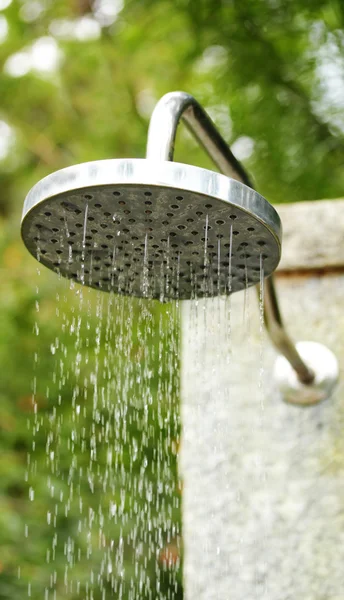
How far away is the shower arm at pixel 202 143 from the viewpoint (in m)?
0.65

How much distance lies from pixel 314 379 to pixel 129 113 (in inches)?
72.3

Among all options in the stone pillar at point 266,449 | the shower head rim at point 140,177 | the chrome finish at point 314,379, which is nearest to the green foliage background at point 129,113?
the stone pillar at point 266,449

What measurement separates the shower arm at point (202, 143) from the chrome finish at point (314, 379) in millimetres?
62

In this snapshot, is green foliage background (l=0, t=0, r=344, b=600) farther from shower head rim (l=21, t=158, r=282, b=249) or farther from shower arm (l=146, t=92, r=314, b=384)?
shower head rim (l=21, t=158, r=282, b=249)

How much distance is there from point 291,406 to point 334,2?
1.07m

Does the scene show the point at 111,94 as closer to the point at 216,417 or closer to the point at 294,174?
the point at 294,174

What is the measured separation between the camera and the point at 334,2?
164 cm

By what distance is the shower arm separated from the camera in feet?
2.13

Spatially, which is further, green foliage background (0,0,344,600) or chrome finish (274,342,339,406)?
green foliage background (0,0,344,600)

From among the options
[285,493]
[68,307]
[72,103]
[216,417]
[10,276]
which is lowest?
[285,493]

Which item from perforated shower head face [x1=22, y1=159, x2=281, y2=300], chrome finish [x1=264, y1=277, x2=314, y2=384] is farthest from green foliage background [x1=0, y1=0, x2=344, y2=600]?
perforated shower head face [x1=22, y1=159, x2=281, y2=300]

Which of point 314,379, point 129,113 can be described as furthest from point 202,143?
point 129,113

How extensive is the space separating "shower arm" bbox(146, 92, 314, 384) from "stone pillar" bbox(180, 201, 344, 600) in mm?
85

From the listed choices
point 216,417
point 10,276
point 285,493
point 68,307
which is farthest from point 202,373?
point 10,276
